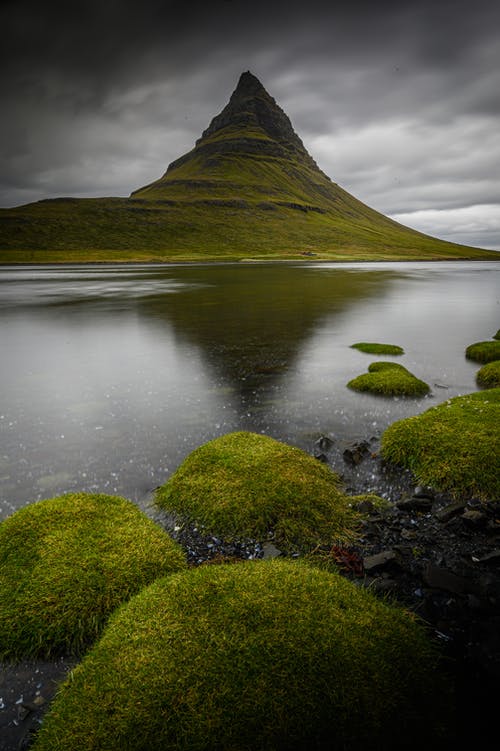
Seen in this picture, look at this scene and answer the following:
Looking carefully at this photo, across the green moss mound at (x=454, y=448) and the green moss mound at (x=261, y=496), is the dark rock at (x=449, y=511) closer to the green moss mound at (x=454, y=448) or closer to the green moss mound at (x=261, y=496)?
the green moss mound at (x=454, y=448)

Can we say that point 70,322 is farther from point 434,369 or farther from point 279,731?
point 279,731

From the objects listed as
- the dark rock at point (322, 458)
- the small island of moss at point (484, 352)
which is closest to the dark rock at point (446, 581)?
the dark rock at point (322, 458)

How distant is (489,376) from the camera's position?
18.2 metres

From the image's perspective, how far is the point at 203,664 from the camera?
4633 mm

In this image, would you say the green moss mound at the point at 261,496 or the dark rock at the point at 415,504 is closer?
the green moss mound at the point at 261,496

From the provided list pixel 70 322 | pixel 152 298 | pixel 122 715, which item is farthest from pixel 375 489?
pixel 152 298

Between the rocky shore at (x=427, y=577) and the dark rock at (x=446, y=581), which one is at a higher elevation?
the dark rock at (x=446, y=581)

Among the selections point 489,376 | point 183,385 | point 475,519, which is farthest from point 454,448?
point 183,385

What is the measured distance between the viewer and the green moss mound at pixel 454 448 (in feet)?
31.1

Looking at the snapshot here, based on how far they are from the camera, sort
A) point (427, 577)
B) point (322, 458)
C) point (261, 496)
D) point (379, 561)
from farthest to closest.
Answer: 1. point (322, 458)
2. point (261, 496)
3. point (379, 561)
4. point (427, 577)

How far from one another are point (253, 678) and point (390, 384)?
14081mm

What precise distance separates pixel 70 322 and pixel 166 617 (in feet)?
118

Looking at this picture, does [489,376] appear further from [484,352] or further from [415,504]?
[415,504]

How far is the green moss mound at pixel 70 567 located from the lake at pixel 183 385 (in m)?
1.55
